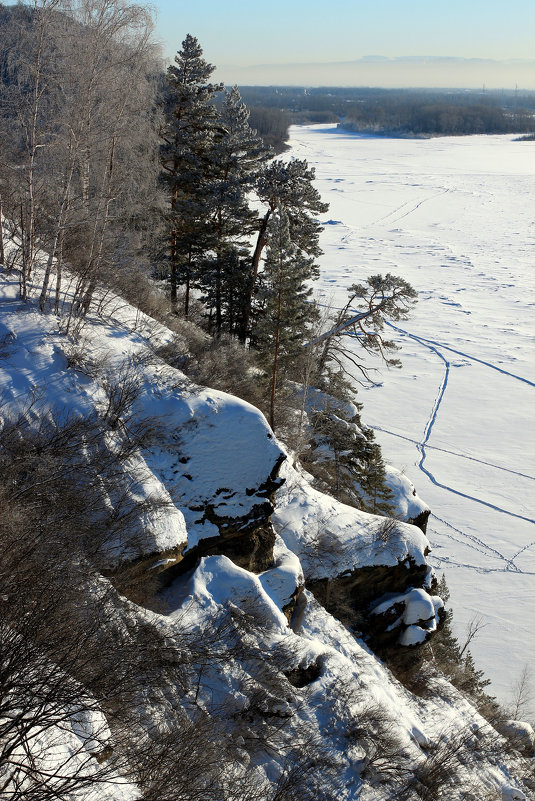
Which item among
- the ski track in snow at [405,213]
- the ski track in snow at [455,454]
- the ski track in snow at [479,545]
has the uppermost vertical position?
the ski track in snow at [405,213]

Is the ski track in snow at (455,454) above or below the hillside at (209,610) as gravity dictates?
below

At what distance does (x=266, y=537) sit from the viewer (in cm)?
1155

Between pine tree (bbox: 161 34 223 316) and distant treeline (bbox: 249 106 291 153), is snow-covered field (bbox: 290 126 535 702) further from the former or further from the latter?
distant treeline (bbox: 249 106 291 153)

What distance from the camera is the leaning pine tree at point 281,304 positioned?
1500 cm

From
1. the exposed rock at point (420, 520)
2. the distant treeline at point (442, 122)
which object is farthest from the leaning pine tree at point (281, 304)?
the distant treeline at point (442, 122)

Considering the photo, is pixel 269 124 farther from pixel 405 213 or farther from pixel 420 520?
pixel 420 520

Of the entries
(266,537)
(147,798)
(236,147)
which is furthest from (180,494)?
(236,147)

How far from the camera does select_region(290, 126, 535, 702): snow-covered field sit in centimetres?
1894

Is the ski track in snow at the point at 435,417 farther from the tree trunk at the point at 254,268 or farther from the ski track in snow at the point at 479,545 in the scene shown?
the tree trunk at the point at 254,268

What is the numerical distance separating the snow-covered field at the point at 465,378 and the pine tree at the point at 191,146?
12.4 m

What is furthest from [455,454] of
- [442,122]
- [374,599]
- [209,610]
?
[442,122]

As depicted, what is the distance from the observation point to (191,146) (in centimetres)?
1766

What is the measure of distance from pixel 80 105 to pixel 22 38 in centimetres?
159

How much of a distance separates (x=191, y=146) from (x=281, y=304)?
6.16 metres
